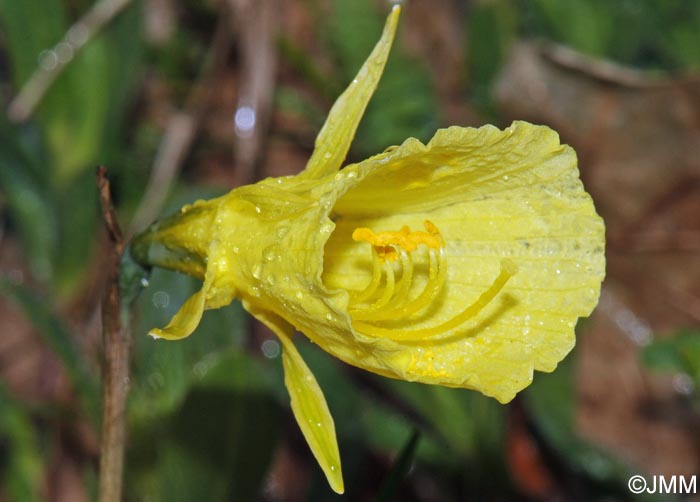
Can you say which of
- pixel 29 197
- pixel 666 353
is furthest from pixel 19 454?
pixel 666 353

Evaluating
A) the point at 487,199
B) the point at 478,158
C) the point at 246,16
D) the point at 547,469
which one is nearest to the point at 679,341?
the point at 547,469

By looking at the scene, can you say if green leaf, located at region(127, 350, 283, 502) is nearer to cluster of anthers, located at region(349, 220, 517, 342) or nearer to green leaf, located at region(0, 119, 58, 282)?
cluster of anthers, located at region(349, 220, 517, 342)

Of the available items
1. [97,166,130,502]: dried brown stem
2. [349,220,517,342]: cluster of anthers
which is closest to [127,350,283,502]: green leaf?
[97,166,130,502]: dried brown stem

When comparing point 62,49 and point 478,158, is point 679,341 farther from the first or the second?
point 62,49

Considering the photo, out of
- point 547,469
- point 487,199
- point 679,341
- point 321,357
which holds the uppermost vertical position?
point 487,199

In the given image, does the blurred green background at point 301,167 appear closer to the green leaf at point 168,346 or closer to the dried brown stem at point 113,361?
the green leaf at point 168,346

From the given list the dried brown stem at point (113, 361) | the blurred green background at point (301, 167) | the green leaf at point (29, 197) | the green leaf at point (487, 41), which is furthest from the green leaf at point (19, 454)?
the green leaf at point (487, 41)

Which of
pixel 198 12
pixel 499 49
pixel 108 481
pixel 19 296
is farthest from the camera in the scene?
pixel 198 12
